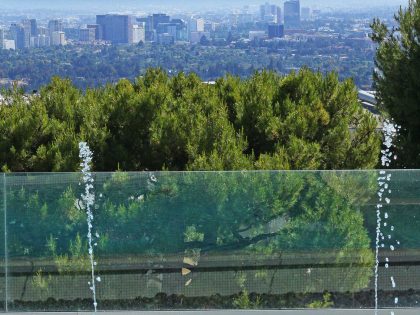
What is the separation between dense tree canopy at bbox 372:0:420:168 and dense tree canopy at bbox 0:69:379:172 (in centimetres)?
38

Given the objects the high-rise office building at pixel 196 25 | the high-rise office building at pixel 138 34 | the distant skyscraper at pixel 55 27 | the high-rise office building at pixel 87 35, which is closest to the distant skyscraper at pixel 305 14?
the high-rise office building at pixel 196 25

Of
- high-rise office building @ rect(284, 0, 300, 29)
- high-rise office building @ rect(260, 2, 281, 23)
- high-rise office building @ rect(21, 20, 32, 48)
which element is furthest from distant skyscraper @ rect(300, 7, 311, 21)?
high-rise office building @ rect(21, 20, 32, 48)

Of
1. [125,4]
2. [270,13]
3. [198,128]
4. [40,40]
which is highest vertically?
[125,4]

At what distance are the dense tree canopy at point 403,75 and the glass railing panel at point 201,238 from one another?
7.75ft

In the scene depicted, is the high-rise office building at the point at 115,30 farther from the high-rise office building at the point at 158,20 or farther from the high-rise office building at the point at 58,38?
the high-rise office building at the point at 158,20

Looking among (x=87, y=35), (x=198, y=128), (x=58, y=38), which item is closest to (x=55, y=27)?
(x=58, y=38)

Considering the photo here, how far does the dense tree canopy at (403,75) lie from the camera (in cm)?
791

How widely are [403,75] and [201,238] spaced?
3497 mm

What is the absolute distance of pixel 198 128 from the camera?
7.16 meters

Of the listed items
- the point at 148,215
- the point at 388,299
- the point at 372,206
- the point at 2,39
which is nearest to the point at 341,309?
the point at 388,299

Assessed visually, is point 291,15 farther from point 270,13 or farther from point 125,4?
point 125,4

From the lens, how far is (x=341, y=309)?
5.62 meters

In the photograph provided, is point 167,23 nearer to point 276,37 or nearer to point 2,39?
point 276,37

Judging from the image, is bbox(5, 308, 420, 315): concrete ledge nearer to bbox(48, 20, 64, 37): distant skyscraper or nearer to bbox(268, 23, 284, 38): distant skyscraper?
bbox(268, 23, 284, 38): distant skyscraper
